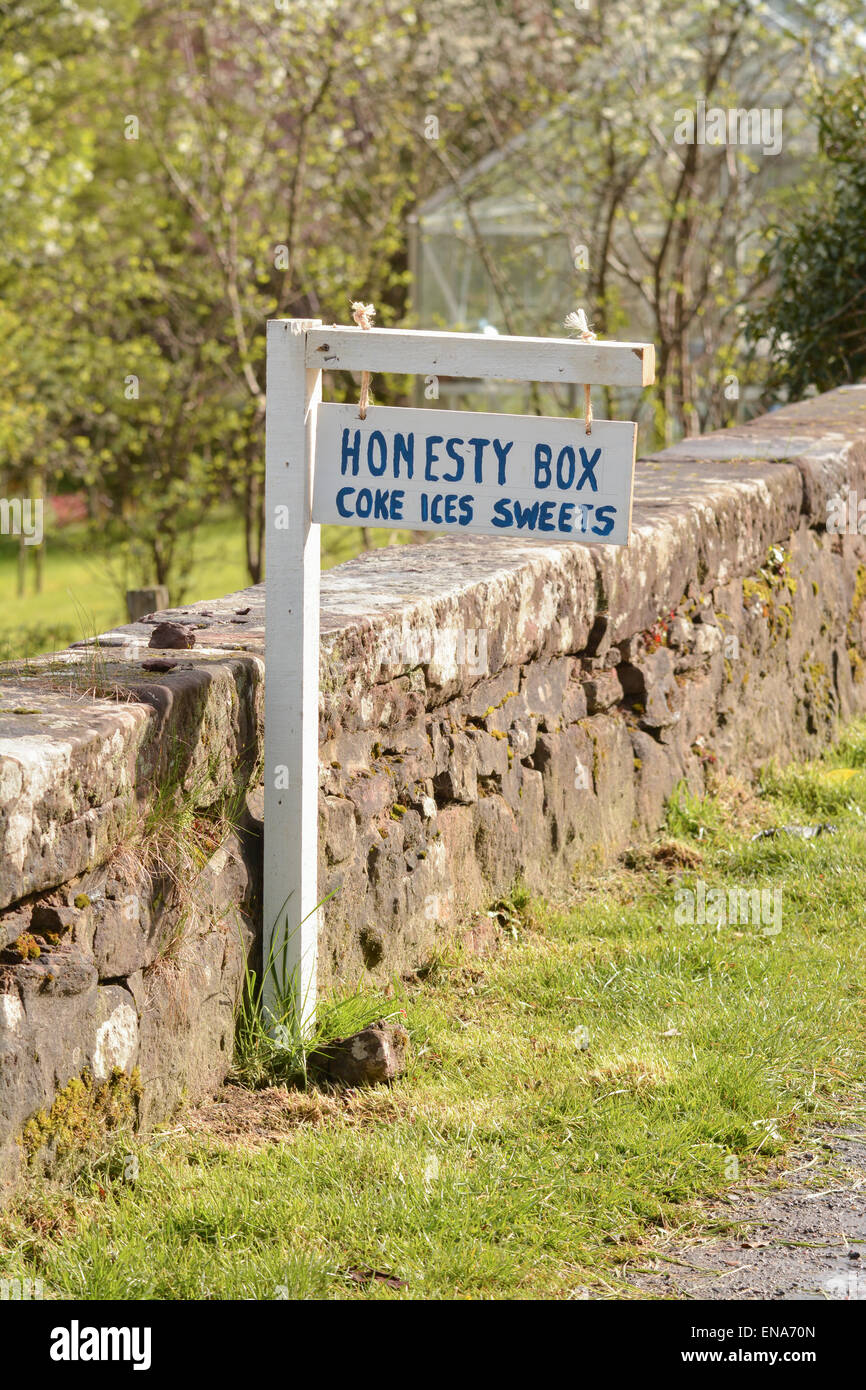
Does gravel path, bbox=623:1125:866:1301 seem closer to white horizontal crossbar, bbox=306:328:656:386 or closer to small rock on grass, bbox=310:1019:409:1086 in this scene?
small rock on grass, bbox=310:1019:409:1086

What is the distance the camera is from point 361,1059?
308cm

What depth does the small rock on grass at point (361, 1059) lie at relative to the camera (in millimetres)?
3066

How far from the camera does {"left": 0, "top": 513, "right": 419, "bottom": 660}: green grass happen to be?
464 inches

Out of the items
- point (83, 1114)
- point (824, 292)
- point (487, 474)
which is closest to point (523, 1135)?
point (83, 1114)

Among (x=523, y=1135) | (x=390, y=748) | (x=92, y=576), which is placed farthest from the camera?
(x=92, y=576)

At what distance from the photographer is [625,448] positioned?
303 centimetres

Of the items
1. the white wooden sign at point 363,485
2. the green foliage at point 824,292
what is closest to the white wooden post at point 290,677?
the white wooden sign at point 363,485

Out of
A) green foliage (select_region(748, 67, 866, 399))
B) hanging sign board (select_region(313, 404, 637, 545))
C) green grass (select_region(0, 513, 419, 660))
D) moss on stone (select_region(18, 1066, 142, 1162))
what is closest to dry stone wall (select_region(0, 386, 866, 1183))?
moss on stone (select_region(18, 1066, 142, 1162))

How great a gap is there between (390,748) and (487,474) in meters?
0.79

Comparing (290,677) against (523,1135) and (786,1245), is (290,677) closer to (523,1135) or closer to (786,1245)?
(523,1135)

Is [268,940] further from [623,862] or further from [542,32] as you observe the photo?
[542,32]

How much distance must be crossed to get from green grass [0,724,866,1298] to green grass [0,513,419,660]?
15.8 feet

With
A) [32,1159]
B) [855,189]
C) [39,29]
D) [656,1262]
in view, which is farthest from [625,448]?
[39,29]

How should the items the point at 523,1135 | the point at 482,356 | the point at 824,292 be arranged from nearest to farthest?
1. the point at 523,1135
2. the point at 482,356
3. the point at 824,292
